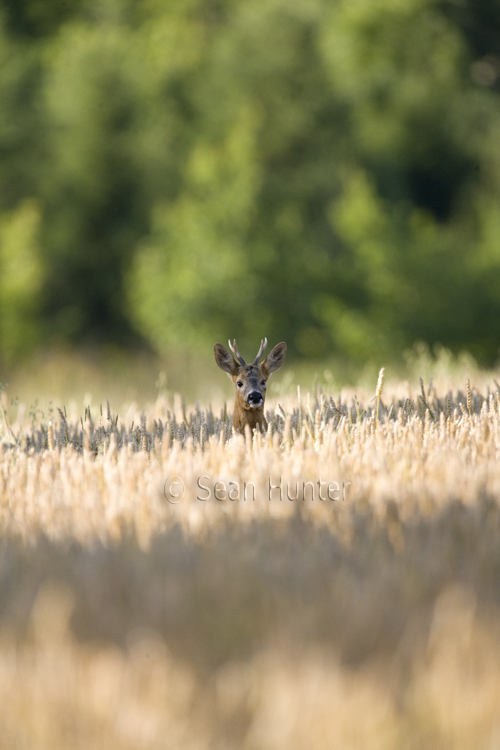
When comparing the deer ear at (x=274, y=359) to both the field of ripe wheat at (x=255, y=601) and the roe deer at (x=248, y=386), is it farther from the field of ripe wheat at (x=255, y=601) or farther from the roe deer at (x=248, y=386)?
the field of ripe wheat at (x=255, y=601)

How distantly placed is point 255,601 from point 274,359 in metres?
3.76

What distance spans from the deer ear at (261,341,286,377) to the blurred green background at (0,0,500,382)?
14.7 m

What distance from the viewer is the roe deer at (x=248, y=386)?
5.74m

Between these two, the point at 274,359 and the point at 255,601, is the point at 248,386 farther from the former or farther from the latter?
the point at 255,601

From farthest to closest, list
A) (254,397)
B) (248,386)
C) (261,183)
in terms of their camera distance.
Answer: (261,183) → (248,386) → (254,397)

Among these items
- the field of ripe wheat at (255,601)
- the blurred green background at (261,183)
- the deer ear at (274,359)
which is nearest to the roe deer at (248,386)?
the deer ear at (274,359)

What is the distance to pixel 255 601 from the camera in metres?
2.66

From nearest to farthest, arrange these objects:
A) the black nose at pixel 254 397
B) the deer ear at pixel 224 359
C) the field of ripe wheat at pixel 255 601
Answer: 1. the field of ripe wheat at pixel 255 601
2. the black nose at pixel 254 397
3. the deer ear at pixel 224 359

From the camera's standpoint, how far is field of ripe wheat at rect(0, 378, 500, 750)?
2057mm

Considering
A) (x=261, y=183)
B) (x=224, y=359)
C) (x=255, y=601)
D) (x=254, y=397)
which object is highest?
(x=261, y=183)

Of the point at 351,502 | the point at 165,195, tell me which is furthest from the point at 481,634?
the point at 165,195

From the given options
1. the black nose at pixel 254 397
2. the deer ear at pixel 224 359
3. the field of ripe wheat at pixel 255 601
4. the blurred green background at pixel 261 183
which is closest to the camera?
the field of ripe wheat at pixel 255 601

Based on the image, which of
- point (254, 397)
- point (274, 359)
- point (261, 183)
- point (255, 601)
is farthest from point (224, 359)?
point (261, 183)

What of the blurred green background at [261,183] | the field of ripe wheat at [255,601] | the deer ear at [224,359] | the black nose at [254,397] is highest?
the blurred green background at [261,183]
